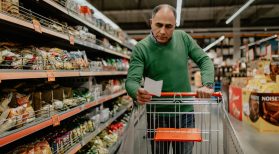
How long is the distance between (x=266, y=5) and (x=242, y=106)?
7.98m

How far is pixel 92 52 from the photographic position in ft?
17.6

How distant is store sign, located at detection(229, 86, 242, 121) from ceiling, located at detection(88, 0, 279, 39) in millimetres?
6099

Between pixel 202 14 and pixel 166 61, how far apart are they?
1487cm

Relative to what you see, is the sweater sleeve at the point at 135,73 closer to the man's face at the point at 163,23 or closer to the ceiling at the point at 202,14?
the man's face at the point at 163,23

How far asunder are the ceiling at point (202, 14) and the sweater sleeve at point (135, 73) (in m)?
11.0

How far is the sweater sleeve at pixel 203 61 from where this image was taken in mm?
2162

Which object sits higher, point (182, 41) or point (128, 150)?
point (182, 41)

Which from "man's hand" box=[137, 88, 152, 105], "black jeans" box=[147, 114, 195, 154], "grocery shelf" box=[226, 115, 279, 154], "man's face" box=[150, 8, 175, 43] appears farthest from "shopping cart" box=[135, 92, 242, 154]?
"grocery shelf" box=[226, 115, 279, 154]

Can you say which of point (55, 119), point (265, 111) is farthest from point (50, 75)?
point (265, 111)

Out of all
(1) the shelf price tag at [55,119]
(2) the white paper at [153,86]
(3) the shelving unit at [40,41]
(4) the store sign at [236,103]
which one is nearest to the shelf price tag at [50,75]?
(3) the shelving unit at [40,41]

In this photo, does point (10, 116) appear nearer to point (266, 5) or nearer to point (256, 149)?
point (256, 149)

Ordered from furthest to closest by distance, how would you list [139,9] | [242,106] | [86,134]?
[139,9] < [242,106] < [86,134]

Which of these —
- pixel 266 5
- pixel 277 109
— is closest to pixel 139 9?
pixel 266 5

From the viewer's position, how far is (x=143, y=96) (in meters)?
1.81
